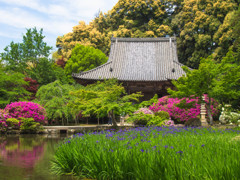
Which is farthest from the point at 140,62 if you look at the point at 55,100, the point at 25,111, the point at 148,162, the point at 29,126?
the point at 148,162

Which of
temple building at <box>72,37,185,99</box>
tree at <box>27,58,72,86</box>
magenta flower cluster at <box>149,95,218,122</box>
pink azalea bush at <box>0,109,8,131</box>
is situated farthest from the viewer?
tree at <box>27,58,72,86</box>

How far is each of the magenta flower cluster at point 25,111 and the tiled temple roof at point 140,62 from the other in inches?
148

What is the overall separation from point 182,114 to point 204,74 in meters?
4.69

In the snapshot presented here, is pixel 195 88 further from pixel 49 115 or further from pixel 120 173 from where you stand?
pixel 49 115

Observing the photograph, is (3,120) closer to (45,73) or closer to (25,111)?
(25,111)

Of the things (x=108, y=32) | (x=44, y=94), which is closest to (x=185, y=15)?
(x=108, y=32)

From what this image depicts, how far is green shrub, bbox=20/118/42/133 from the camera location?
57.0 ft

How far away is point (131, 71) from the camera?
850 inches

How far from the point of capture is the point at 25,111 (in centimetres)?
1808

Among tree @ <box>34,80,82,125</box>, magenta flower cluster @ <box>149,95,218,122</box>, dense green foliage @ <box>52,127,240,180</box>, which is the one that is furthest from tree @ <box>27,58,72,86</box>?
dense green foliage @ <box>52,127,240,180</box>

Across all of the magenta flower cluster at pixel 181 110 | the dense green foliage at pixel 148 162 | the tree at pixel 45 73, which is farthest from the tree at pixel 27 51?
the dense green foliage at pixel 148 162

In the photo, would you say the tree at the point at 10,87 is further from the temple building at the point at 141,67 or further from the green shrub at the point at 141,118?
the green shrub at the point at 141,118

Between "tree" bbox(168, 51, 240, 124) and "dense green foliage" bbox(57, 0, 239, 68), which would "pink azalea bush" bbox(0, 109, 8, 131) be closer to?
"tree" bbox(168, 51, 240, 124)

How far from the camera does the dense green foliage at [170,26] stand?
26922 mm
